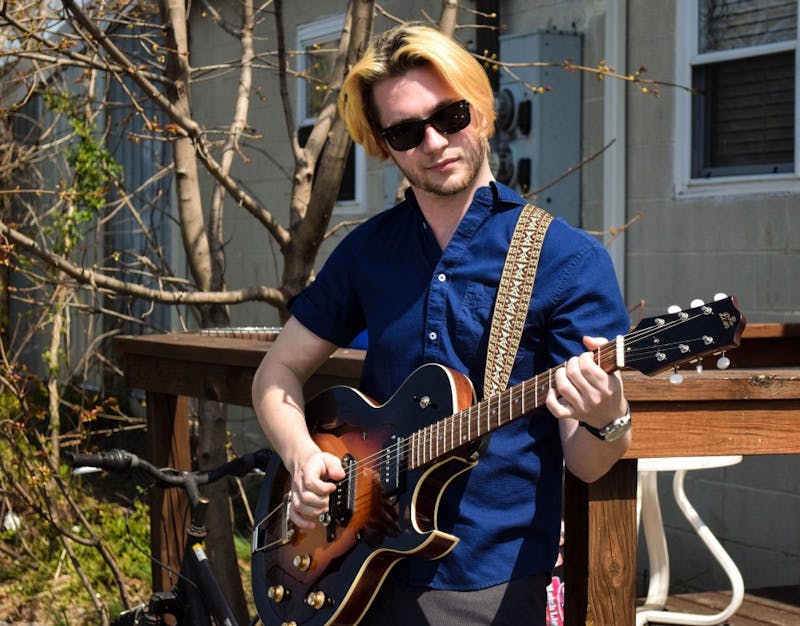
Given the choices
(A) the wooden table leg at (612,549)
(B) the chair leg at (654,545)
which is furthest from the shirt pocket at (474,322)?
(B) the chair leg at (654,545)

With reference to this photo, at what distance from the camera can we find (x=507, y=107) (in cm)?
646

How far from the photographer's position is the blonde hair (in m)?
2.53

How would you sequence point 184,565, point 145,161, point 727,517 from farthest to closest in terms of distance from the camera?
point 145,161, point 727,517, point 184,565

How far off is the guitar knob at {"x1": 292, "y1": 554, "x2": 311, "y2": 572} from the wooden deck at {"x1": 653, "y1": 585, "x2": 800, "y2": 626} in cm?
201

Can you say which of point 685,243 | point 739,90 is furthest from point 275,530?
point 739,90

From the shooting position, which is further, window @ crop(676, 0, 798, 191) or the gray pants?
window @ crop(676, 0, 798, 191)

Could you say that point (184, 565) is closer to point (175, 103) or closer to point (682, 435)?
point (682, 435)

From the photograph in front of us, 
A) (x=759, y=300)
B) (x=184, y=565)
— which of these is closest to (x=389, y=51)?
(x=184, y=565)

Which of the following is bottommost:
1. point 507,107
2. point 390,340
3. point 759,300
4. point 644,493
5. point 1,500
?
point 1,500

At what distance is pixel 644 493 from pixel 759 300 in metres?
1.14

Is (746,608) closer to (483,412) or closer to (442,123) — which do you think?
(483,412)

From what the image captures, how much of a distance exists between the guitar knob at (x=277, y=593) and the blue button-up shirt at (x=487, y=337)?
17.6 inches

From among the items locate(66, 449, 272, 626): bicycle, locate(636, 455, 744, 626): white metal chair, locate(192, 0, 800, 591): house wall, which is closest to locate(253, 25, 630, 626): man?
locate(66, 449, 272, 626): bicycle

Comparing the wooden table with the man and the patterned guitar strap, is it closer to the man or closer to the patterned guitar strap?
the man
